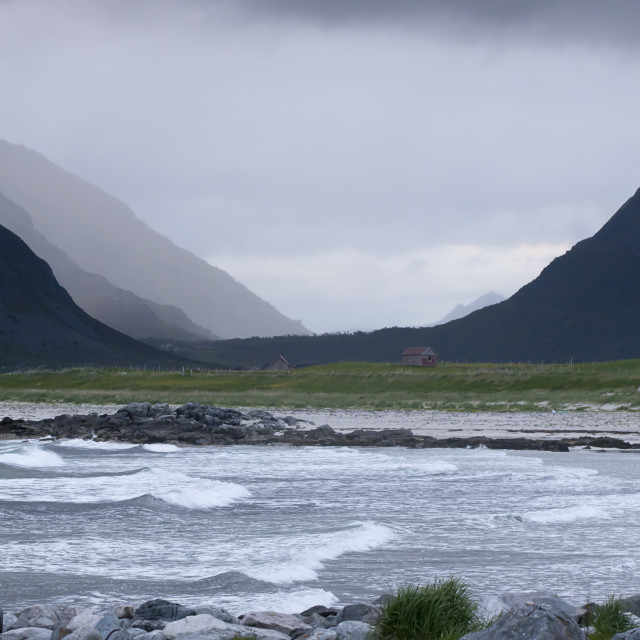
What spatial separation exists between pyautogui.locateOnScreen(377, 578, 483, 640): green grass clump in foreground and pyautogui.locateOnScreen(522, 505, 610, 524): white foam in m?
11.2

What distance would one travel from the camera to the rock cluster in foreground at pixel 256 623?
297 inches

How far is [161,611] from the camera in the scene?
1090cm

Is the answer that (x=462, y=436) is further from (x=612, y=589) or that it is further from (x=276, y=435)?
(x=612, y=589)

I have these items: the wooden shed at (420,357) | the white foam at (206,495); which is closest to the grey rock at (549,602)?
the white foam at (206,495)

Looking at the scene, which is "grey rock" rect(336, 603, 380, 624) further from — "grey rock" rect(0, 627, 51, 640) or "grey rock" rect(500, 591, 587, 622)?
"grey rock" rect(0, 627, 51, 640)

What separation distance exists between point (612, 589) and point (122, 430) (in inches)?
1615

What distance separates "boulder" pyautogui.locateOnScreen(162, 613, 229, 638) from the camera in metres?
9.38

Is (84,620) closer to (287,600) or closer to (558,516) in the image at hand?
(287,600)

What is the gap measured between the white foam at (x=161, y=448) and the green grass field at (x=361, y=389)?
3350cm

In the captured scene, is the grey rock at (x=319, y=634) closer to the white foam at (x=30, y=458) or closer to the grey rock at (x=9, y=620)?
the grey rock at (x=9, y=620)

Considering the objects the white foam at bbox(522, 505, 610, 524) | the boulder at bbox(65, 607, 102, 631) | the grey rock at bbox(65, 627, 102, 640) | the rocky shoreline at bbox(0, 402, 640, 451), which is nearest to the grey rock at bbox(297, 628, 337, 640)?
the grey rock at bbox(65, 627, 102, 640)

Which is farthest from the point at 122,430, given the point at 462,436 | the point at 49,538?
the point at 49,538

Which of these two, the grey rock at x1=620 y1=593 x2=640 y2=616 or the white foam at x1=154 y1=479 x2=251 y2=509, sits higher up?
the grey rock at x1=620 y1=593 x2=640 y2=616

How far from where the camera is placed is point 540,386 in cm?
8225
